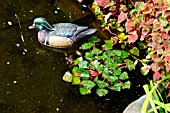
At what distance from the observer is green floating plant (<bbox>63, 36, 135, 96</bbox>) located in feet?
13.7

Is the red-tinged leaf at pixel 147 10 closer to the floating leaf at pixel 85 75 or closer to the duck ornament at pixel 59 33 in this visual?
the duck ornament at pixel 59 33

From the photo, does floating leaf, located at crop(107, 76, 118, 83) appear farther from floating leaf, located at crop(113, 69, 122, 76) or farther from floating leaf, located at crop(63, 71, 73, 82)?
floating leaf, located at crop(63, 71, 73, 82)

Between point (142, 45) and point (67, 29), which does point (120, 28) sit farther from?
point (67, 29)

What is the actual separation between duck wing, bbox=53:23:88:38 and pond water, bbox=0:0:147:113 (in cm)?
22

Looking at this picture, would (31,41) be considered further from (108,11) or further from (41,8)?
(108,11)

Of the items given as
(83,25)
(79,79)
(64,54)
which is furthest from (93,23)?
(79,79)

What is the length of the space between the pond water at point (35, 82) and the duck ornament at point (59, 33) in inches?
4.2

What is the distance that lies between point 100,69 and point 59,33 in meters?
0.61

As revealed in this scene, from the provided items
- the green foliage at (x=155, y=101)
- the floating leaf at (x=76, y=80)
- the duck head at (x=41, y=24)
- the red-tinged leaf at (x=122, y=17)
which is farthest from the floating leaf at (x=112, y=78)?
the duck head at (x=41, y=24)

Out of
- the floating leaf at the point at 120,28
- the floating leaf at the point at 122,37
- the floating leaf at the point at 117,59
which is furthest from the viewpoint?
the floating leaf at the point at 120,28

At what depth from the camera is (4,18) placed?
15.7ft

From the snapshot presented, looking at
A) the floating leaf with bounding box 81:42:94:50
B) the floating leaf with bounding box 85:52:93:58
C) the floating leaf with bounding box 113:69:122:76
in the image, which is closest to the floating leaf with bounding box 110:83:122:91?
the floating leaf with bounding box 113:69:122:76

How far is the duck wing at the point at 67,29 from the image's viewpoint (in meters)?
4.40

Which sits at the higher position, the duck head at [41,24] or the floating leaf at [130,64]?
the duck head at [41,24]
